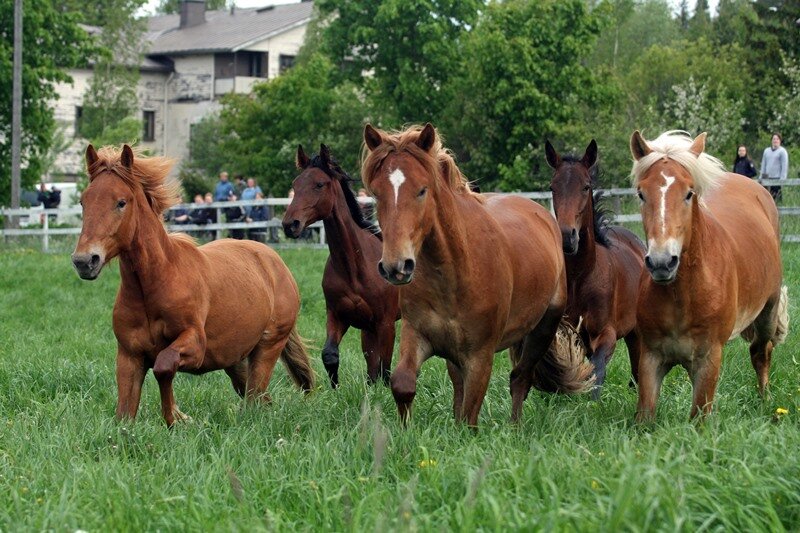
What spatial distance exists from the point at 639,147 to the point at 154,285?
3162mm

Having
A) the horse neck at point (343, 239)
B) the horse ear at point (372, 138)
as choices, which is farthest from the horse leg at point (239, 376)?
the horse ear at point (372, 138)

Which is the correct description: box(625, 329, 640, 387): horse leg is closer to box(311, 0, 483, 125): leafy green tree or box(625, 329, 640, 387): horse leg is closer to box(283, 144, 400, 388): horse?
box(283, 144, 400, 388): horse

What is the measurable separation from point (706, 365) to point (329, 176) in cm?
480

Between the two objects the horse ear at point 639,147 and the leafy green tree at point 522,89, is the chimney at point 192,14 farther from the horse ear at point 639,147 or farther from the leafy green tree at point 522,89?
the horse ear at point 639,147

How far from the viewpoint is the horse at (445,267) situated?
6543mm

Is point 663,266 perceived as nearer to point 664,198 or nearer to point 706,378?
point 664,198

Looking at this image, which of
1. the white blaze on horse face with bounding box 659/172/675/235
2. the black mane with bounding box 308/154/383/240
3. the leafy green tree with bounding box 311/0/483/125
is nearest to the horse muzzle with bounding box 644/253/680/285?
the white blaze on horse face with bounding box 659/172/675/235

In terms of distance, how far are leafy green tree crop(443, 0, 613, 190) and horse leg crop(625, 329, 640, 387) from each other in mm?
29425

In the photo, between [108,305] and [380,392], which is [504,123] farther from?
[380,392]

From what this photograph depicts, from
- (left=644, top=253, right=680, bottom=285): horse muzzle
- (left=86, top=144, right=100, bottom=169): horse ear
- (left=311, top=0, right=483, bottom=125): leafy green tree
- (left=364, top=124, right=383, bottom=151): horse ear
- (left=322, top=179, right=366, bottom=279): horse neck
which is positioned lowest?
(left=322, top=179, right=366, bottom=279): horse neck

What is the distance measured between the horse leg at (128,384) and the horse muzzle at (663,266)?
3.31m

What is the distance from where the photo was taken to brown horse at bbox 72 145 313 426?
749cm

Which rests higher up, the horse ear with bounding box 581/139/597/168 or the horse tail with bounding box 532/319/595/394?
the horse ear with bounding box 581/139/597/168

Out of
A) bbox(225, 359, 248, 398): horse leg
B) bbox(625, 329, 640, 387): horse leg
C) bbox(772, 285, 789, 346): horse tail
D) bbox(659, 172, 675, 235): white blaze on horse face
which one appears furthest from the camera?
bbox(625, 329, 640, 387): horse leg
